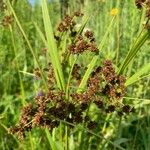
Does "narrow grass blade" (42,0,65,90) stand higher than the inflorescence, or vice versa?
"narrow grass blade" (42,0,65,90)

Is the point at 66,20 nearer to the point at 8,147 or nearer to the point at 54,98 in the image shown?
the point at 54,98

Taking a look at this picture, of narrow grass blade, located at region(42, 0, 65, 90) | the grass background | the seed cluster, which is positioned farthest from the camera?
the grass background

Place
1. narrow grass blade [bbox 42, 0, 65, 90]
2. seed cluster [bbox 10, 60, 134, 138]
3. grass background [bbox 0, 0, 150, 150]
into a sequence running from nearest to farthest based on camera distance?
seed cluster [bbox 10, 60, 134, 138] → narrow grass blade [bbox 42, 0, 65, 90] → grass background [bbox 0, 0, 150, 150]

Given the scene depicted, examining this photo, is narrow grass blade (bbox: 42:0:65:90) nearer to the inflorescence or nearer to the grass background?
the inflorescence

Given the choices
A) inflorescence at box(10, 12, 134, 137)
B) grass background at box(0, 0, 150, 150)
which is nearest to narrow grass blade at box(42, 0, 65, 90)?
inflorescence at box(10, 12, 134, 137)

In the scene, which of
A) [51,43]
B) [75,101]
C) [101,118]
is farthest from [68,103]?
[101,118]

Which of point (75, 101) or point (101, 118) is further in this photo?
point (101, 118)

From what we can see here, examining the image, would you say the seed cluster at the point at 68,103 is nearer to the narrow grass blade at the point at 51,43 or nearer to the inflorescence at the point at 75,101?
the inflorescence at the point at 75,101

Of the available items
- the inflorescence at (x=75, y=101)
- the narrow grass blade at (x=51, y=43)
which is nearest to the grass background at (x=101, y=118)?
the inflorescence at (x=75, y=101)

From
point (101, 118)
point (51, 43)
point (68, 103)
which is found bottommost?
point (101, 118)

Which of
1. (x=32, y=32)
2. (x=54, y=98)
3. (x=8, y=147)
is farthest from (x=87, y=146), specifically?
(x=32, y=32)

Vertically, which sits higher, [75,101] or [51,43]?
[51,43]

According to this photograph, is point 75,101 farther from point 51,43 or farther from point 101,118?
point 101,118
